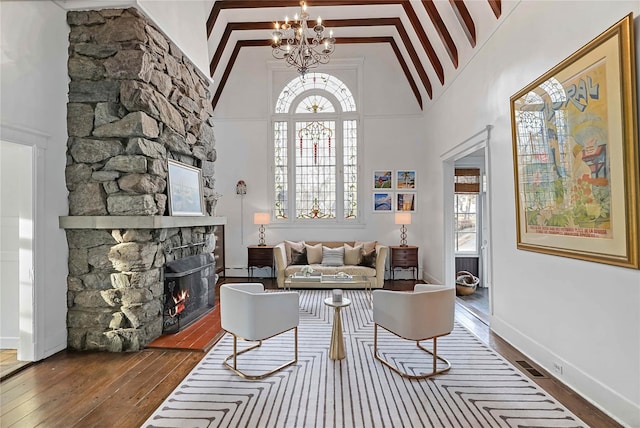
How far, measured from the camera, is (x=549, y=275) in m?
2.97

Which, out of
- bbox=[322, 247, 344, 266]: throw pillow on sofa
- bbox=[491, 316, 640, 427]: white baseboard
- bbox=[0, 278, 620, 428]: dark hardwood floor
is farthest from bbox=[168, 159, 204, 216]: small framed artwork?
bbox=[491, 316, 640, 427]: white baseboard

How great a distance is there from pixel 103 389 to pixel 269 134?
581cm

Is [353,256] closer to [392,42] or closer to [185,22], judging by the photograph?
[392,42]

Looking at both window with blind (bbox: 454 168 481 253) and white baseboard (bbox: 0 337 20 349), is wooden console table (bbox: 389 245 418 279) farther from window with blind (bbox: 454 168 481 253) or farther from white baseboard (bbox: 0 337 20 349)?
white baseboard (bbox: 0 337 20 349)

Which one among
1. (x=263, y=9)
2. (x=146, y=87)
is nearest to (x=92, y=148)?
(x=146, y=87)

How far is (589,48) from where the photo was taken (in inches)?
93.8

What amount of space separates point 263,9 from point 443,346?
20.4 ft

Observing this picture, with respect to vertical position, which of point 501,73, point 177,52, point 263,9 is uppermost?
point 263,9

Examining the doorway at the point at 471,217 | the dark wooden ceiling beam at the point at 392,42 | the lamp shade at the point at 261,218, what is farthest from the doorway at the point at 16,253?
the doorway at the point at 471,217

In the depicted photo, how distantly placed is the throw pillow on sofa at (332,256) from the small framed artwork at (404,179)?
6.48 ft

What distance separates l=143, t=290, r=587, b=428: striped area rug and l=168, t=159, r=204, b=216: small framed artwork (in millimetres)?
1759

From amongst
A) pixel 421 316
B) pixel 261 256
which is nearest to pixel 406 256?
pixel 261 256

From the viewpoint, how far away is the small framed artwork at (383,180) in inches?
288

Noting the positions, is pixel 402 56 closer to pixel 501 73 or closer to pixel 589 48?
pixel 501 73
